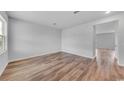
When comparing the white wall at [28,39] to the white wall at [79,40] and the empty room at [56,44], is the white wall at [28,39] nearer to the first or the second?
the empty room at [56,44]

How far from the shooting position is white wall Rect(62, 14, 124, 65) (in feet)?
10.8

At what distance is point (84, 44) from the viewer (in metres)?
5.11

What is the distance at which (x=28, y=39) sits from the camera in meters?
4.71

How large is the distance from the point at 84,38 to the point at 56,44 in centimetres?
301

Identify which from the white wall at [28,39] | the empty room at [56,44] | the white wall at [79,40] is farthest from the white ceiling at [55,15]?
the white wall at [79,40]

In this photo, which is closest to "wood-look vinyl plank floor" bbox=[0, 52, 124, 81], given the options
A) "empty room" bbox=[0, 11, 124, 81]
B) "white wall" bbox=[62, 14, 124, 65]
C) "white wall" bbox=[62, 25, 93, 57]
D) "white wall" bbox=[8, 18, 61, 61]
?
"empty room" bbox=[0, 11, 124, 81]

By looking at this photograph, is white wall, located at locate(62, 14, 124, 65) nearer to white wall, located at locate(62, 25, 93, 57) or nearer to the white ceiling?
white wall, located at locate(62, 25, 93, 57)

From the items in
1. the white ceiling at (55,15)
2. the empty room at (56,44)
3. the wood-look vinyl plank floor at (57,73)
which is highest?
the white ceiling at (55,15)

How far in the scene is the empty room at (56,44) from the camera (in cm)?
279

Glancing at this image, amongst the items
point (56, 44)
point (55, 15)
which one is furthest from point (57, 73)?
point (56, 44)

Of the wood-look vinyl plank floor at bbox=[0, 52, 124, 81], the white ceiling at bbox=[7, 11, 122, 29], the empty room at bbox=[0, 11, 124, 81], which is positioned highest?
the white ceiling at bbox=[7, 11, 122, 29]

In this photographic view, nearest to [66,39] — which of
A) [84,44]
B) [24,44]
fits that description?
[84,44]

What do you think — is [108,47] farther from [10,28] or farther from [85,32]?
[10,28]

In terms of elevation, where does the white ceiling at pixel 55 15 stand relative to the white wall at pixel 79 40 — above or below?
above
